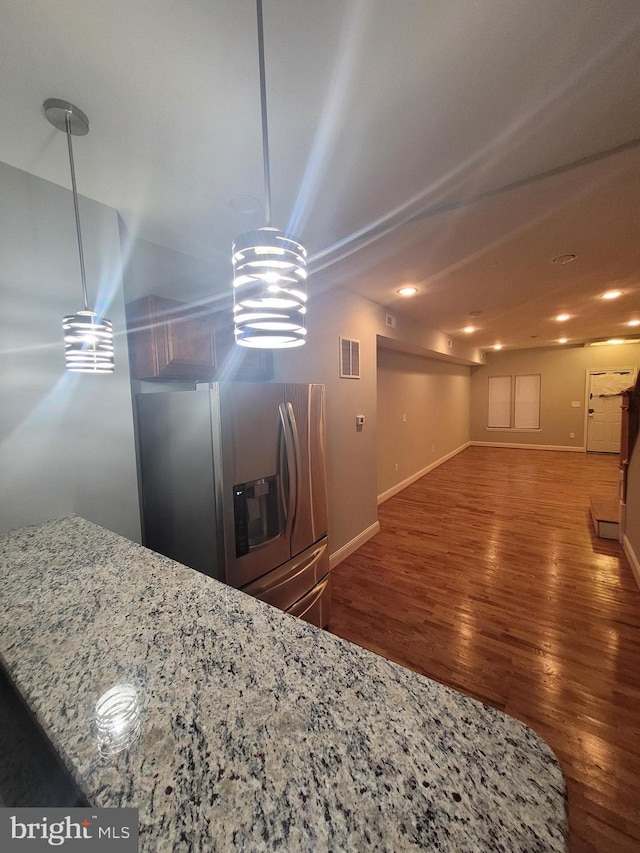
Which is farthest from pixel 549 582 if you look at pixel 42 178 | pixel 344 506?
pixel 42 178

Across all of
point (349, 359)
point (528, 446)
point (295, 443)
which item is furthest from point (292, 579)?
point (528, 446)

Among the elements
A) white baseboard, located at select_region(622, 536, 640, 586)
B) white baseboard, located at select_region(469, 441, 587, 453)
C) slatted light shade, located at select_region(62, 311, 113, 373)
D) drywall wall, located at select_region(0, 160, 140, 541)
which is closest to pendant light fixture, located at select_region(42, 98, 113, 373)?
slatted light shade, located at select_region(62, 311, 113, 373)

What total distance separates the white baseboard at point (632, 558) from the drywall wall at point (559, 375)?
17.9 ft

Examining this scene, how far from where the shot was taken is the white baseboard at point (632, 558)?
2.82 metres

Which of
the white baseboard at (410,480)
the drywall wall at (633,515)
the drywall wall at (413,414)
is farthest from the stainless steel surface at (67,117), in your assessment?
the white baseboard at (410,480)

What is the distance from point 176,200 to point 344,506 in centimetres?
272

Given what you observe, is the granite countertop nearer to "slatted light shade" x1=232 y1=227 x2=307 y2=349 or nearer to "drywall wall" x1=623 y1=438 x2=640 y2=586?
"slatted light shade" x1=232 y1=227 x2=307 y2=349

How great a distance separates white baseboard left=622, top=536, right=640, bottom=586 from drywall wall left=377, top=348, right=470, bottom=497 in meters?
2.70

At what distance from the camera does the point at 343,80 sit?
108 centimetres

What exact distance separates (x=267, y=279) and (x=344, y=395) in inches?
96.2

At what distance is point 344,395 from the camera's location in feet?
10.8

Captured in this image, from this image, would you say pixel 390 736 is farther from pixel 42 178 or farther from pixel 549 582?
pixel 549 582

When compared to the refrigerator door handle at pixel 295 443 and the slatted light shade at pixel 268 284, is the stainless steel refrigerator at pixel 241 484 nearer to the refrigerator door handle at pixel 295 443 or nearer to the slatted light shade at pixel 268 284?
the refrigerator door handle at pixel 295 443

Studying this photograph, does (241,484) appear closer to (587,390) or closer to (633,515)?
(633,515)
